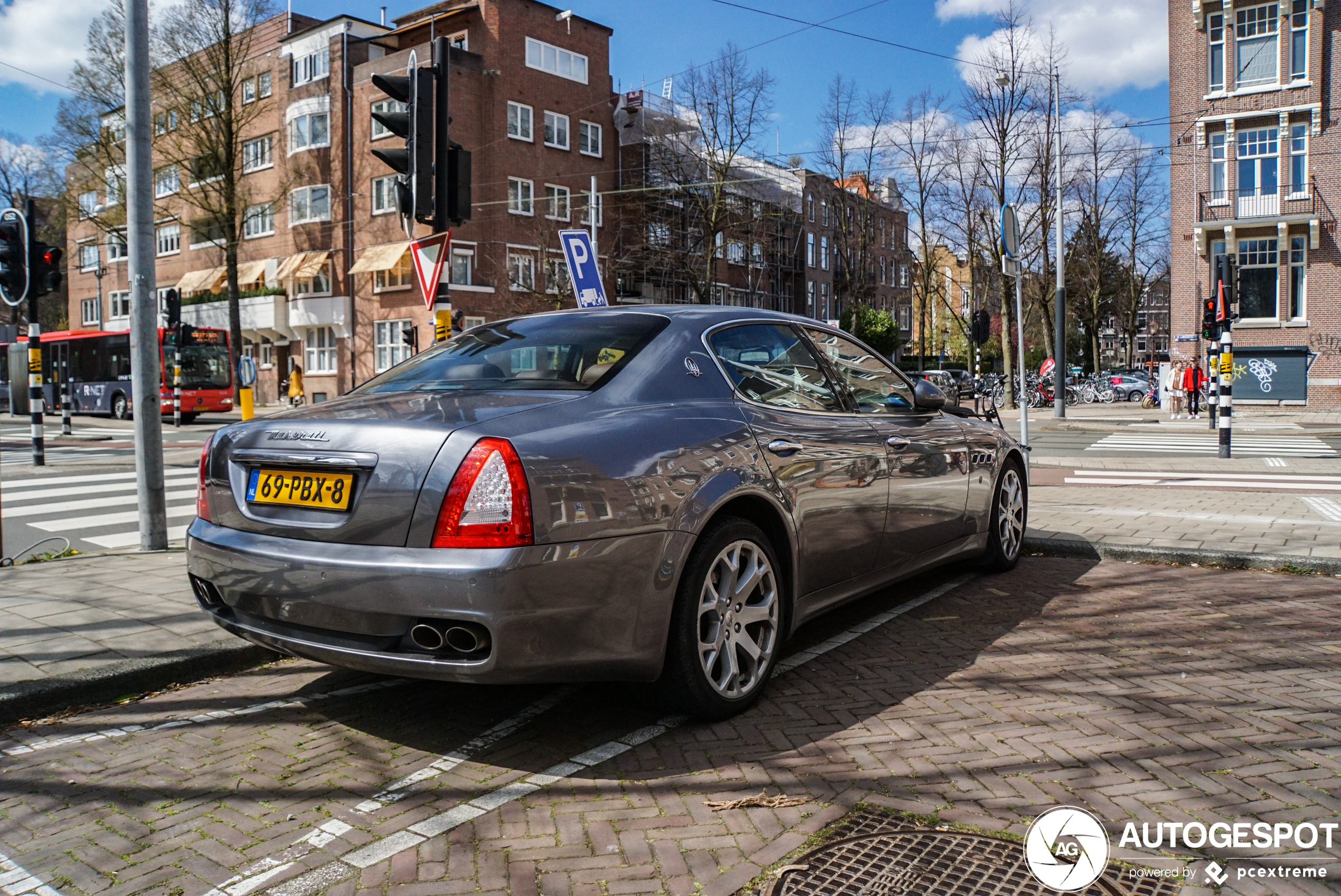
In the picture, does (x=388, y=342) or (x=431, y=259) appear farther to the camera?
(x=388, y=342)

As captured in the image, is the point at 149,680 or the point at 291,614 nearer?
the point at 291,614

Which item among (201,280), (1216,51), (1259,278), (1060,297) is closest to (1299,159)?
(1259,278)

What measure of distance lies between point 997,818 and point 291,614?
2.26 m

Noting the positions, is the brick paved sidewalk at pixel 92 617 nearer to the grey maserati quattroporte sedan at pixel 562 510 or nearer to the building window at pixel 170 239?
the grey maserati quattroporte sedan at pixel 562 510

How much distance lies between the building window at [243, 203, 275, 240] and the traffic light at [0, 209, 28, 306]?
33.9 m

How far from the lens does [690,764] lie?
3213 mm

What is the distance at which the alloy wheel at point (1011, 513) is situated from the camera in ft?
20.0

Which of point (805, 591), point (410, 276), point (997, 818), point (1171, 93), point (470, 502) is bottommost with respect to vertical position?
point (997, 818)

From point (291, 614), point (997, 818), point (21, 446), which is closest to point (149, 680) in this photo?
point (291, 614)

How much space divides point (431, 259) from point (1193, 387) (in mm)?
25268

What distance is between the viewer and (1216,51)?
105ft

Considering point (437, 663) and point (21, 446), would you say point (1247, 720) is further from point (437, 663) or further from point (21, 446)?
point (21, 446)

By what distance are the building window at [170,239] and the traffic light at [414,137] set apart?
48.4 m

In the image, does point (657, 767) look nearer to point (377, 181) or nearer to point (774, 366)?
point (774, 366)
